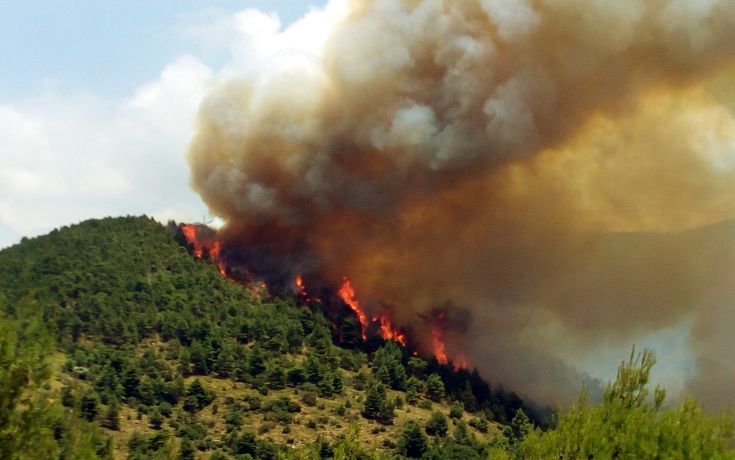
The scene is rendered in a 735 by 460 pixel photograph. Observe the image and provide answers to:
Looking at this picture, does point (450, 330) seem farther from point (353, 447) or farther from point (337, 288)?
point (353, 447)

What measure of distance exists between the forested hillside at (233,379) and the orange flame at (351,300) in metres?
3.79

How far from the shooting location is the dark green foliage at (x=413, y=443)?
247 feet

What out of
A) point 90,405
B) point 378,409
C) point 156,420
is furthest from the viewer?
point 378,409

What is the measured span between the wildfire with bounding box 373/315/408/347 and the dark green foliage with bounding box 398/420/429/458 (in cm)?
3382

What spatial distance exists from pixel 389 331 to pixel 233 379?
27847 millimetres

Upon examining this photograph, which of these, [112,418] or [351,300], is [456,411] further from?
[112,418]

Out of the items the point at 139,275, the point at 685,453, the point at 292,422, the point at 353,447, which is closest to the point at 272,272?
the point at 139,275

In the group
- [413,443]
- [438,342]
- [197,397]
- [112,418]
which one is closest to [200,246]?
[438,342]

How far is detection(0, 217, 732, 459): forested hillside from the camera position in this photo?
69.7 meters

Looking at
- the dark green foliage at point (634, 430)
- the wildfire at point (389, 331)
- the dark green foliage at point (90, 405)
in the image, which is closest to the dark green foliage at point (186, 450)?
the dark green foliage at point (90, 405)

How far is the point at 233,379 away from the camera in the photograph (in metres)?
91.5

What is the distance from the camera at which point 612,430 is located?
3356 cm

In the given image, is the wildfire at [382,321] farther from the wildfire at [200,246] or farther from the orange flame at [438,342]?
the wildfire at [200,246]

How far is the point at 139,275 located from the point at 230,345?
92.3 ft
